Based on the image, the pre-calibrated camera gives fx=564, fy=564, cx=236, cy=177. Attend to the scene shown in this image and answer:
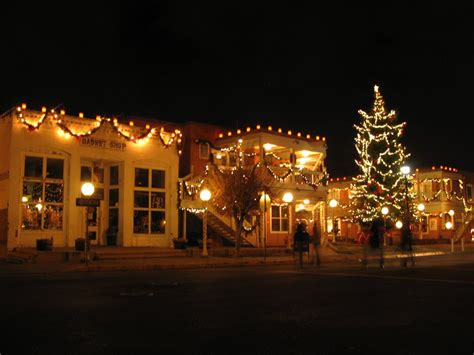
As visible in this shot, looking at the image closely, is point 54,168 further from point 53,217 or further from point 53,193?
point 53,217

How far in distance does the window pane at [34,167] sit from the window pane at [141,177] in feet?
16.7

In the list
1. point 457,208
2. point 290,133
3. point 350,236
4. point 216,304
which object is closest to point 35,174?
point 290,133

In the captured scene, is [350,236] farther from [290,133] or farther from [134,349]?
[134,349]

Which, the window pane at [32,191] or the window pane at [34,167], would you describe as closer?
the window pane at [32,191]

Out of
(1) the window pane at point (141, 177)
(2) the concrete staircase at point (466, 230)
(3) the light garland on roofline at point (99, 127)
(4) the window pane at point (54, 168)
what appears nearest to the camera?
(3) the light garland on roofline at point (99, 127)

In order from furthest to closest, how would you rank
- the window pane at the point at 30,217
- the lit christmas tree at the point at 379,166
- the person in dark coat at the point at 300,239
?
the lit christmas tree at the point at 379,166 < the window pane at the point at 30,217 < the person in dark coat at the point at 300,239

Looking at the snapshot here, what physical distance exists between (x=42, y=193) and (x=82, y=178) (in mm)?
3349

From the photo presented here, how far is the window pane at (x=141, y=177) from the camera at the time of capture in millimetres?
29778

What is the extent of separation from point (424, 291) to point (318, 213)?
26.6 m

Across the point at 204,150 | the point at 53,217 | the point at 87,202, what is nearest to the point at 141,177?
the point at 53,217

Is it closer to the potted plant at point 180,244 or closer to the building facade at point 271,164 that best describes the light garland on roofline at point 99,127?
the building facade at point 271,164

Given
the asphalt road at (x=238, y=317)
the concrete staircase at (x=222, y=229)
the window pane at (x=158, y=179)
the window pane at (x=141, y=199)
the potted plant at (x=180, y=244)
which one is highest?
the window pane at (x=158, y=179)

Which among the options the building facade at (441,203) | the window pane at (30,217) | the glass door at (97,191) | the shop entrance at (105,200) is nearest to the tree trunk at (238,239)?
the shop entrance at (105,200)

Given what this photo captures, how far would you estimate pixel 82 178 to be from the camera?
2964 centimetres
